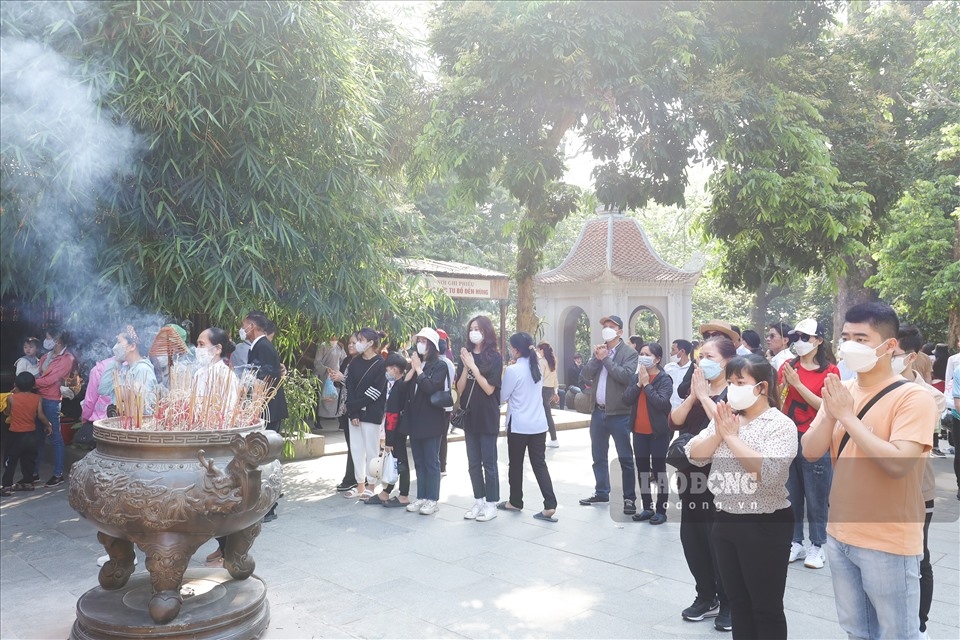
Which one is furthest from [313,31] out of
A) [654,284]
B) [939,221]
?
[654,284]

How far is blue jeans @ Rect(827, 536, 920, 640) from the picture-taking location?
8.77 feet

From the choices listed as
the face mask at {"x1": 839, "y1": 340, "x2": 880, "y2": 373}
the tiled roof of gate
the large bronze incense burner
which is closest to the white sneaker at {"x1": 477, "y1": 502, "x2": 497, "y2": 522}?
the large bronze incense burner

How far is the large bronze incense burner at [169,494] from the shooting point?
369 centimetres

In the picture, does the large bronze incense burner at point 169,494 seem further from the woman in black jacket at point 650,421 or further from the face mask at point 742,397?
the woman in black jacket at point 650,421

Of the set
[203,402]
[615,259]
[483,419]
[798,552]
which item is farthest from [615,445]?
[615,259]

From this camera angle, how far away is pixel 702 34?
859cm

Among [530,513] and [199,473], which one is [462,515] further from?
[199,473]

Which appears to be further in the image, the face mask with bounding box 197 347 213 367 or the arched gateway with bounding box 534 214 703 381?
the arched gateway with bounding box 534 214 703 381

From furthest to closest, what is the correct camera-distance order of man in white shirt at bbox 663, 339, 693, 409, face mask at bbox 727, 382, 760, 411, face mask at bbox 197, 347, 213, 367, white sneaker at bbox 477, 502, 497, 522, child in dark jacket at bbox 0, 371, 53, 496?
child in dark jacket at bbox 0, 371, 53, 496 → man in white shirt at bbox 663, 339, 693, 409 → white sneaker at bbox 477, 502, 497, 522 → face mask at bbox 197, 347, 213, 367 → face mask at bbox 727, 382, 760, 411

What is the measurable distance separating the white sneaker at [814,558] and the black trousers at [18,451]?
7.43 meters

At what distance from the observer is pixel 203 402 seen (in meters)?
4.18

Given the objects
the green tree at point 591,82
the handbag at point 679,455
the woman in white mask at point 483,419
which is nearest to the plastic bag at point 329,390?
the green tree at point 591,82

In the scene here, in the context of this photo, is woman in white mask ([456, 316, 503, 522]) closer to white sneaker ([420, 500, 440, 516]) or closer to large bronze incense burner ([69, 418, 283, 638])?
white sneaker ([420, 500, 440, 516])

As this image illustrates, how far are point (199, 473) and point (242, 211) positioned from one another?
11.2 feet
